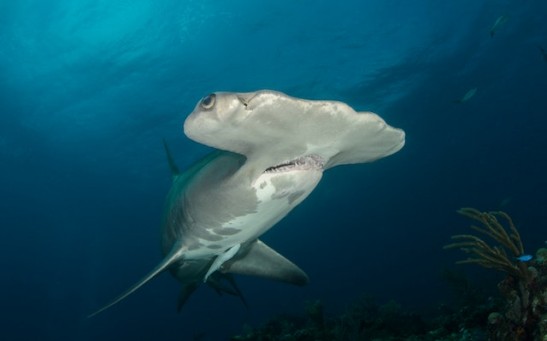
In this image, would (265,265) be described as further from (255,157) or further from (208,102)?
(208,102)

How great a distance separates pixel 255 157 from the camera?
9.65ft

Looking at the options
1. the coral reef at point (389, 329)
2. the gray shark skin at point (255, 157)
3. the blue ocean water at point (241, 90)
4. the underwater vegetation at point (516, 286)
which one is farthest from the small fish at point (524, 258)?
the blue ocean water at point (241, 90)

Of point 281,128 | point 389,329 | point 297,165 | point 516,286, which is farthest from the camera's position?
point 389,329

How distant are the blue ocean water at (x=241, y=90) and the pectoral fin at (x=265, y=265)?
31.4 ft

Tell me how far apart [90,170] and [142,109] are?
11.4m

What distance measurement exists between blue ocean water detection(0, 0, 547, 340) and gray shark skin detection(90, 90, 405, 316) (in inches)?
451

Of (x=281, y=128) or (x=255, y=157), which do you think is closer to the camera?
(x=281, y=128)

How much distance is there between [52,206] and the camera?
37.4 meters

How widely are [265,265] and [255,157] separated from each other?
344cm

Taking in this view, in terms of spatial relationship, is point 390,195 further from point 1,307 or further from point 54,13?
point 1,307

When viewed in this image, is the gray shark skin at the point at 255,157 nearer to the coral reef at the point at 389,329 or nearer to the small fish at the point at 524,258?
the small fish at the point at 524,258

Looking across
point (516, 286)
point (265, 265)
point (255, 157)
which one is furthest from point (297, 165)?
point (265, 265)

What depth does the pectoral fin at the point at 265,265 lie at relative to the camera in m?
5.84

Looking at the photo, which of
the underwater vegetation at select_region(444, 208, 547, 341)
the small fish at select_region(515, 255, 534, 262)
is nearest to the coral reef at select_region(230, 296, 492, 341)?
the underwater vegetation at select_region(444, 208, 547, 341)
